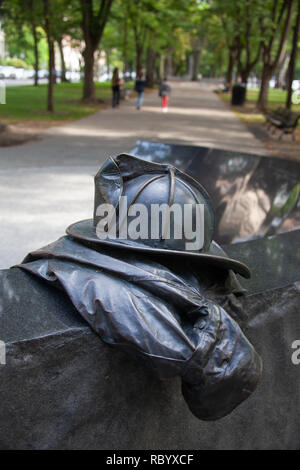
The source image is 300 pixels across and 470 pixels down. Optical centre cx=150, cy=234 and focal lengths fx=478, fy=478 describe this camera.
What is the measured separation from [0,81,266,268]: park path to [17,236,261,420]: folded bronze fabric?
7.44 feet

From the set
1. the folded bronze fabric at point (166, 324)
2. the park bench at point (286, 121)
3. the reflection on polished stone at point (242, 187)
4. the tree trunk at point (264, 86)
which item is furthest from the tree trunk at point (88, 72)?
the folded bronze fabric at point (166, 324)

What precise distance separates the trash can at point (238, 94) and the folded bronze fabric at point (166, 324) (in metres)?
25.6

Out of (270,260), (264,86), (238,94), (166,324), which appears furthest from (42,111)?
(166,324)

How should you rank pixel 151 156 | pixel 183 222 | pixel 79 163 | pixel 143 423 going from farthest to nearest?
pixel 79 163 < pixel 151 156 < pixel 143 423 < pixel 183 222

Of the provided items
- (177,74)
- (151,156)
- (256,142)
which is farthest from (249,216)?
(177,74)

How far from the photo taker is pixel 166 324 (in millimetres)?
1811

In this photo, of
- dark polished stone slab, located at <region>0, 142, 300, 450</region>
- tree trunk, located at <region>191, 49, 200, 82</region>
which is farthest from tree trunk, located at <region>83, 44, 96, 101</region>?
tree trunk, located at <region>191, 49, 200, 82</region>

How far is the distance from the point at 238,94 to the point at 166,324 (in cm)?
2604

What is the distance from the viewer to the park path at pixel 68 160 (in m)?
4.91

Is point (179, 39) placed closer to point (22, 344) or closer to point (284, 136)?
point (284, 136)

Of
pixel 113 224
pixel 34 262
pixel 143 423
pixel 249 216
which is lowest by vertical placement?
pixel 143 423

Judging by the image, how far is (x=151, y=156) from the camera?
21.9 feet

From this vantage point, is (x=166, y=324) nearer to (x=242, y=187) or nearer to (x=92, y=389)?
(x=92, y=389)

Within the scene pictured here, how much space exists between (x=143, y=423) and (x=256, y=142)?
38.5 ft
